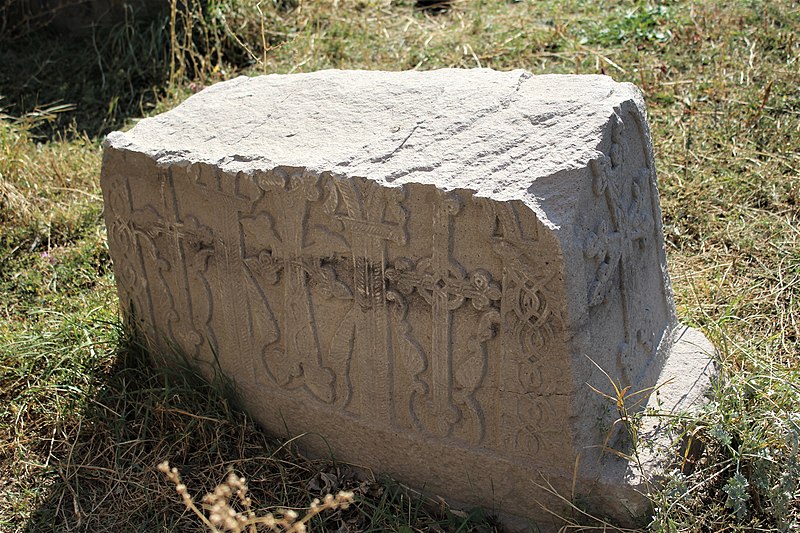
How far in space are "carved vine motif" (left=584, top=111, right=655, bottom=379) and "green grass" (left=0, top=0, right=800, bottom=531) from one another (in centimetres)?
37

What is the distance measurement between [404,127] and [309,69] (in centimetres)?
292

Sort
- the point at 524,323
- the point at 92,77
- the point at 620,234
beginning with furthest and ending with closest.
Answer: the point at 92,77
the point at 620,234
the point at 524,323

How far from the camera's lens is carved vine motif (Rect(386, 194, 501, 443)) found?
6.87 ft

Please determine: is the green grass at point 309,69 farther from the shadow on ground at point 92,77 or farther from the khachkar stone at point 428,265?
the khachkar stone at point 428,265

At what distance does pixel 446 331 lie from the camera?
221 cm

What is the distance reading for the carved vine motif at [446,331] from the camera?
2.09 metres

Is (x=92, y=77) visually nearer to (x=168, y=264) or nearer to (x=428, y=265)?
(x=168, y=264)

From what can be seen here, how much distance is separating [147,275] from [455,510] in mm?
1214

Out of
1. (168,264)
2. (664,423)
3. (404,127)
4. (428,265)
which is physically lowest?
(664,423)

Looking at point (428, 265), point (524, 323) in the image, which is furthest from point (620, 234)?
point (428, 265)

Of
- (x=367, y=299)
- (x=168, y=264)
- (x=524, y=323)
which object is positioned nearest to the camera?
(x=524, y=323)

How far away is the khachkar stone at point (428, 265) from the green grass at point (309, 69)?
0.60 ft

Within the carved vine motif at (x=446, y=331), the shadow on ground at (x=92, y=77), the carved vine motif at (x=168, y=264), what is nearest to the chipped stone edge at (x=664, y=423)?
the carved vine motif at (x=446, y=331)

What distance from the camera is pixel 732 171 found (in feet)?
12.4
